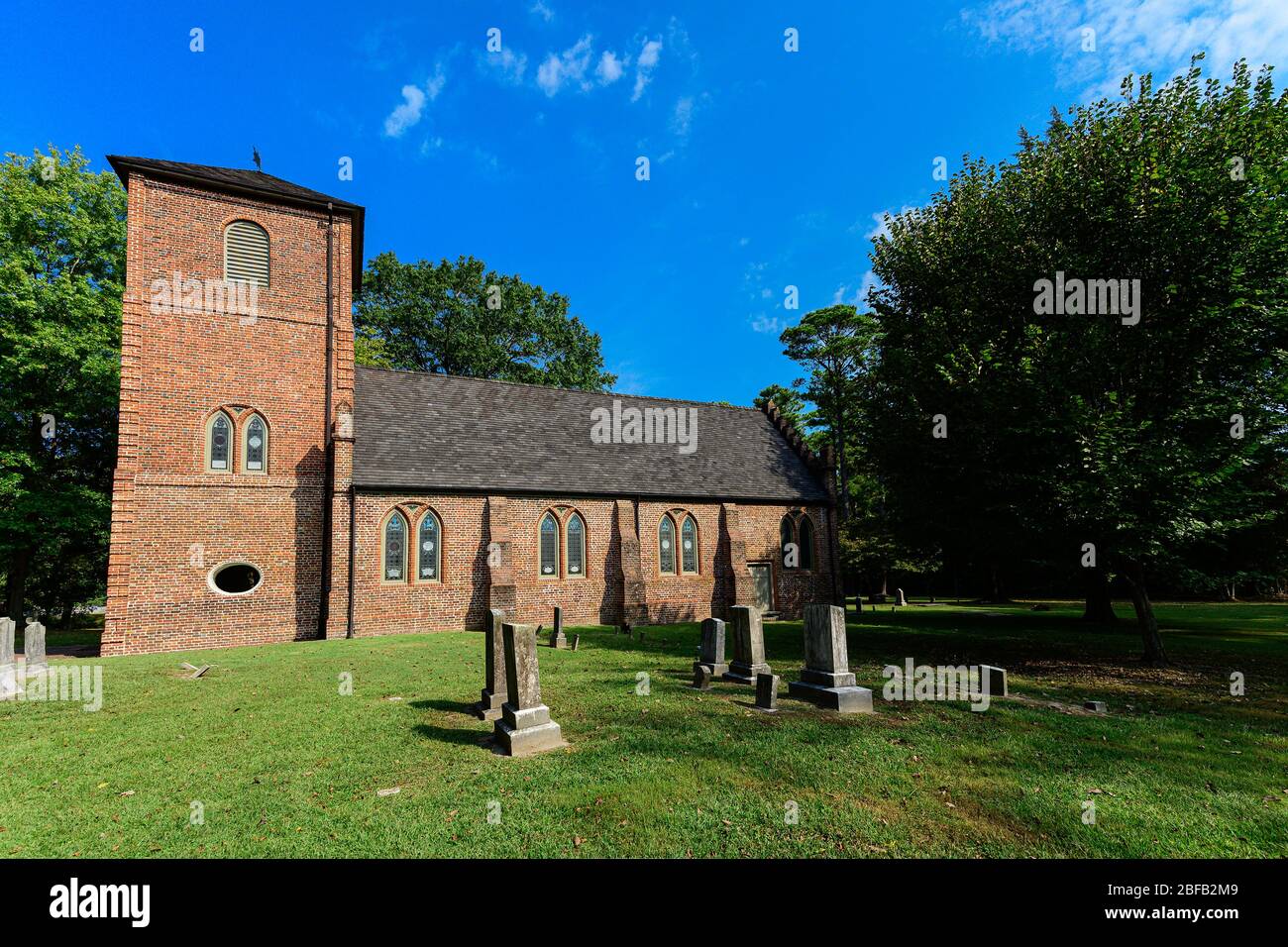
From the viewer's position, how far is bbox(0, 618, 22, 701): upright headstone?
32.1 feet

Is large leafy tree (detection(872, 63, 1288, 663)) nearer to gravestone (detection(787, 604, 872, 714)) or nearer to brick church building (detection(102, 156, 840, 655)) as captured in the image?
gravestone (detection(787, 604, 872, 714))

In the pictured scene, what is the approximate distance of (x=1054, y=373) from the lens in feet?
37.6

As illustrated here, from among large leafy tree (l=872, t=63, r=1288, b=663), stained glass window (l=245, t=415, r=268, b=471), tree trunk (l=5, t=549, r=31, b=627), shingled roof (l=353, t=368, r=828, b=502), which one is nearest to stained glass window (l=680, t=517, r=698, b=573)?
shingled roof (l=353, t=368, r=828, b=502)

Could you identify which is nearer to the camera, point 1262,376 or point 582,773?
point 582,773

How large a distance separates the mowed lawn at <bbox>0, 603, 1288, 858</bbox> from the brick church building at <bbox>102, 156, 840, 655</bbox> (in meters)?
5.79

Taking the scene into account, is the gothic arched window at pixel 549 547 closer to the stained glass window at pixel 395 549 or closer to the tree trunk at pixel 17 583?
the stained glass window at pixel 395 549

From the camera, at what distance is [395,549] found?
18.1m

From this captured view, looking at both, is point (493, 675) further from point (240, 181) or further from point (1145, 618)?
point (240, 181)

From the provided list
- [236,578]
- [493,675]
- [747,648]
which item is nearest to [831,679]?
[747,648]

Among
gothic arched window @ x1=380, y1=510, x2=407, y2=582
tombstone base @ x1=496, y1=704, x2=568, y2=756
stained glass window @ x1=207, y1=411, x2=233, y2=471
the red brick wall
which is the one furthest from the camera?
gothic arched window @ x1=380, y1=510, x2=407, y2=582
